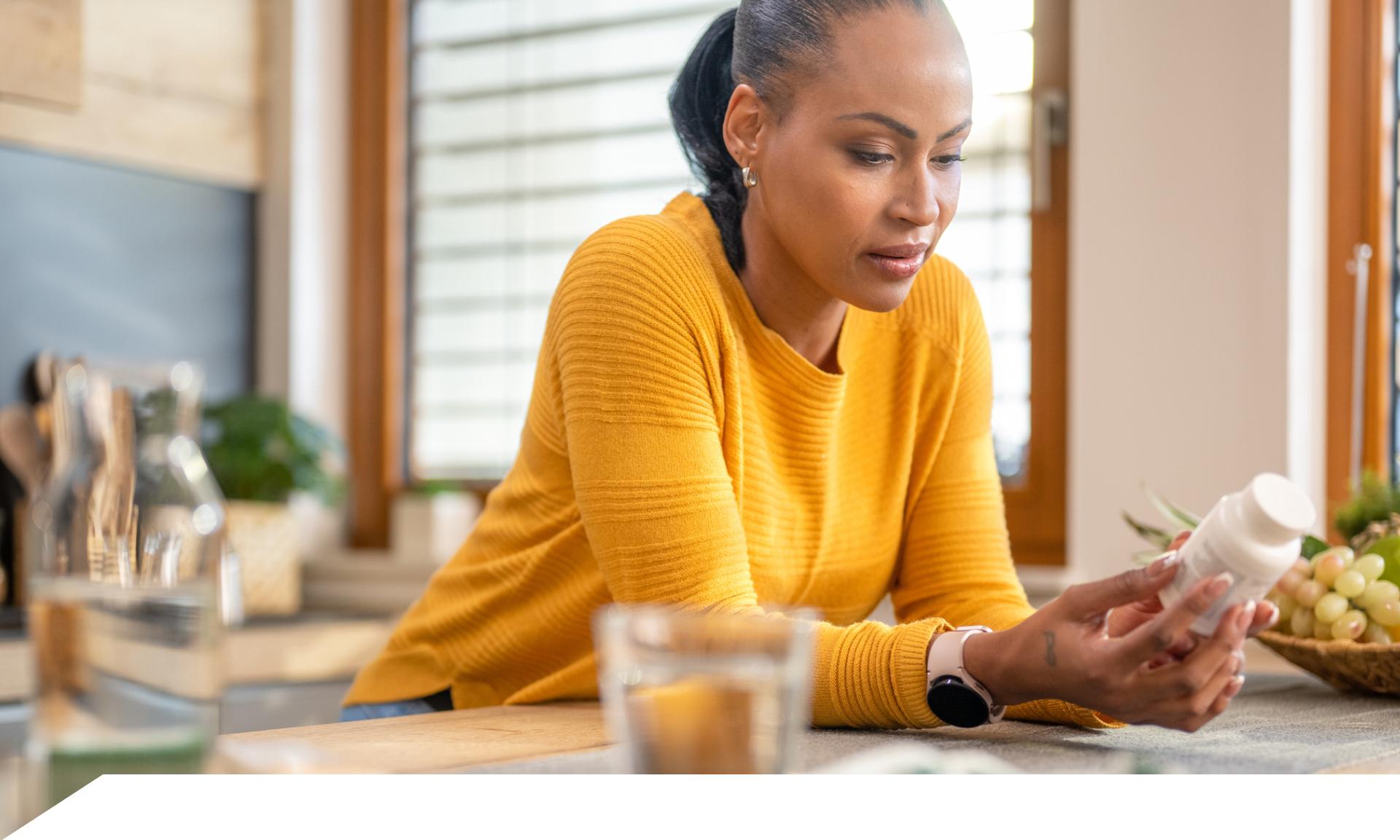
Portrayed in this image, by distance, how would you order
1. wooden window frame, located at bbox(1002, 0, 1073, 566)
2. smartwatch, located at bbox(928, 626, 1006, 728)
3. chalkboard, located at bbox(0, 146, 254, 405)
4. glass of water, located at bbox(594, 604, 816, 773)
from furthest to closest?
chalkboard, located at bbox(0, 146, 254, 405)
wooden window frame, located at bbox(1002, 0, 1073, 566)
smartwatch, located at bbox(928, 626, 1006, 728)
glass of water, located at bbox(594, 604, 816, 773)

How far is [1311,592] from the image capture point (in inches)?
38.7

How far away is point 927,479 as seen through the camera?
3.70ft

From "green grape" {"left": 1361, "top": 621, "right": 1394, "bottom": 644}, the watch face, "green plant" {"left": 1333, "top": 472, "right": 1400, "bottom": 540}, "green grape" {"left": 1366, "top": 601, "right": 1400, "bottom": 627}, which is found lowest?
the watch face

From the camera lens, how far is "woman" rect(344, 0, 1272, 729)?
0.80 metres

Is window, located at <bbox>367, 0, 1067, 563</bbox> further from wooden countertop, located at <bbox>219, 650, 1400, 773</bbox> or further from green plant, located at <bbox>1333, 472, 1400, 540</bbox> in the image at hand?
wooden countertop, located at <bbox>219, 650, 1400, 773</bbox>

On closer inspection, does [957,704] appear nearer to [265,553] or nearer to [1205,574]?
[1205,574]

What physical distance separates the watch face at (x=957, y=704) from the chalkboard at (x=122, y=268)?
6.92 ft

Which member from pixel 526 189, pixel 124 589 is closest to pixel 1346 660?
pixel 124 589

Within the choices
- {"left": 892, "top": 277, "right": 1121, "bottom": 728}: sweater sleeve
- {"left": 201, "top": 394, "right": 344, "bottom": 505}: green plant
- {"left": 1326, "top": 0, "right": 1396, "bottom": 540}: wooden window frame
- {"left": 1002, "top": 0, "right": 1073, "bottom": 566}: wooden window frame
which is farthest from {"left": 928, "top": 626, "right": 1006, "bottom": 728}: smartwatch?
{"left": 201, "top": 394, "right": 344, "bottom": 505}: green plant

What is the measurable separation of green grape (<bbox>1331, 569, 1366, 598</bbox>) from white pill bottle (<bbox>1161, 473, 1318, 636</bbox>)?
425mm

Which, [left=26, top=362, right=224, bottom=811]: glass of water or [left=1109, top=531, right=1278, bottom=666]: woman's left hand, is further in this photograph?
[left=1109, top=531, right=1278, bottom=666]: woman's left hand

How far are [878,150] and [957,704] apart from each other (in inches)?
13.7

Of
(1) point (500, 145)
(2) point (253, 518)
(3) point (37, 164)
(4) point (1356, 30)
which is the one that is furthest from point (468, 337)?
(4) point (1356, 30)
